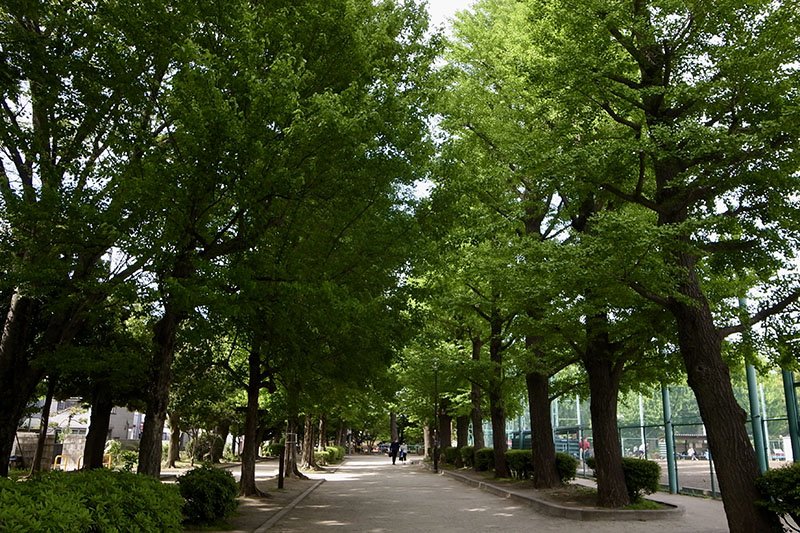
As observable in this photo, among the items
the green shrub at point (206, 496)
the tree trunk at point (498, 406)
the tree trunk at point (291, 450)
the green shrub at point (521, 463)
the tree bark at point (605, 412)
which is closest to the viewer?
the green shrub at point (206, 496)

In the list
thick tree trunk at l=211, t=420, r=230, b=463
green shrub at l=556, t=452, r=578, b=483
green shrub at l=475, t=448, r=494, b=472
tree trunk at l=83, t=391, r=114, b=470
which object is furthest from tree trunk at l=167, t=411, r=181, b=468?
green shrub at l=556, t=452, r=578, b=483

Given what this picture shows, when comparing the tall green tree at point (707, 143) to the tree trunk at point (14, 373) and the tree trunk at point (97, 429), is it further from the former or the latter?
the tree trunk at point (97, 429)

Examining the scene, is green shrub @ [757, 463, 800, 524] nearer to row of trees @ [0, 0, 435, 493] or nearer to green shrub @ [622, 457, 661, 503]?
green shrub @ [622, 457, 661, 503]

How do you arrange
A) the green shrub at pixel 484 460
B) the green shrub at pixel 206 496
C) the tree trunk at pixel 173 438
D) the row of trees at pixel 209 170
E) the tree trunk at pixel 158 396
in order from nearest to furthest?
the row of trees at pixel 209 170 → the tree trunk at pixel 158 396 → the green shrub at pixel 206 496 → the green shrub at pixel 484 460 → the tree trunk at pixel 173 438

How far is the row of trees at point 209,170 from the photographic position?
27.5 ft

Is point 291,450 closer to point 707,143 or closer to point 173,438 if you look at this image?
point 173,438

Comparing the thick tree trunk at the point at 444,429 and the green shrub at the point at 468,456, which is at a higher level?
the thick tree trunk at the point at 444,429

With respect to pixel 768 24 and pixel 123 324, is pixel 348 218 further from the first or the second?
pixel 123 324

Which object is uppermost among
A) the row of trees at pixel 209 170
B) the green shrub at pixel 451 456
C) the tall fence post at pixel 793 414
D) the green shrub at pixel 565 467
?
the row of trees at pixel 209 170

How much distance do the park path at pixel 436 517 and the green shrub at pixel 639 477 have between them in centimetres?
100

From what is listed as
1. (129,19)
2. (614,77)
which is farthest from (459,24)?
(129,19)

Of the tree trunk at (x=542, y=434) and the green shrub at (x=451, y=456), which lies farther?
the green shrub at (x=451, y=456)

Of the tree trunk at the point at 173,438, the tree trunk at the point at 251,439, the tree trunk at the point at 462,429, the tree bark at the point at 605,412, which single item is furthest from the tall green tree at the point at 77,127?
the tree trunk at the point at 462,429

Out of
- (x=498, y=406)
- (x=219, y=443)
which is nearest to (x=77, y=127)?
(x=498, y=406)
